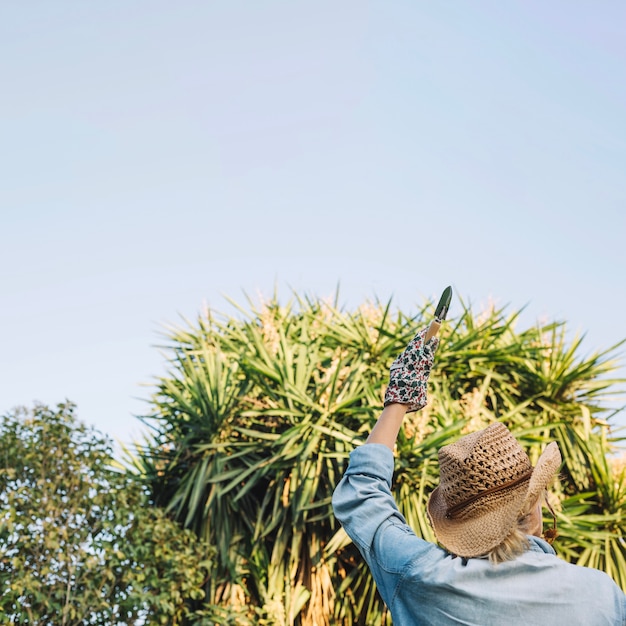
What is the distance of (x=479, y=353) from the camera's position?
9.12m

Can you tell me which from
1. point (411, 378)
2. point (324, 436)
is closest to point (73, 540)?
point (324, 436)

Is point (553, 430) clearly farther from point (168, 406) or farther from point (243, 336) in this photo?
point (168, 406)

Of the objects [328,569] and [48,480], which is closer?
[48,480]

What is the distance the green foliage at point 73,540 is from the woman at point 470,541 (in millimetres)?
4972

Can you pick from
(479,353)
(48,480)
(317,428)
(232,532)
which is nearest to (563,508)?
(479,353)

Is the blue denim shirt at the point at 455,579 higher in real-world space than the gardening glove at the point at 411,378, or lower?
lower

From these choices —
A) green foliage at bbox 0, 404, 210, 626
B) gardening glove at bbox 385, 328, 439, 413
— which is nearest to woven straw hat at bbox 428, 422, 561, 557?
gardening glove at bbox 385, 328, 439, 413

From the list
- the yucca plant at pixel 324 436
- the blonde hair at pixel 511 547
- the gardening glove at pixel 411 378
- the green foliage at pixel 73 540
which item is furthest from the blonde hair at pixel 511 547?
the yucca plant at pixel 324 436

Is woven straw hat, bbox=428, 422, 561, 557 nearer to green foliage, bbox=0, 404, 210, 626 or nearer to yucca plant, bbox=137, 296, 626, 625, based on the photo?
green foliage, bbox=0, 404, 210, 626

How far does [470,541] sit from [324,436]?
695cm

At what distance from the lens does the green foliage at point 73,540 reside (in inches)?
238

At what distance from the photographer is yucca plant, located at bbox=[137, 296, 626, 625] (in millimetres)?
7992

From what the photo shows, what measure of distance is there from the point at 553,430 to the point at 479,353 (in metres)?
1.05

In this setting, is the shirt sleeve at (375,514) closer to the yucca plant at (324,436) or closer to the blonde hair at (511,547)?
the blonde hair at (511,547)
